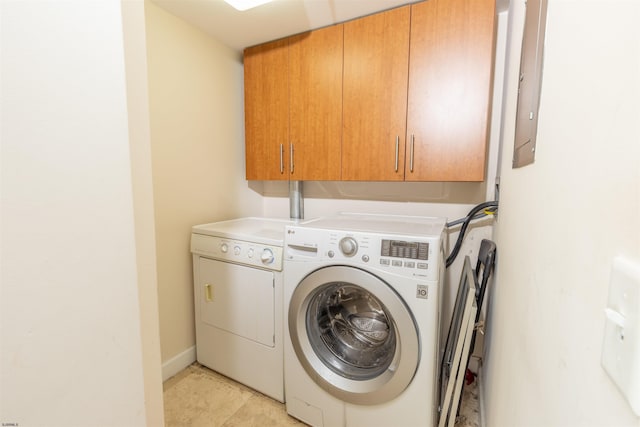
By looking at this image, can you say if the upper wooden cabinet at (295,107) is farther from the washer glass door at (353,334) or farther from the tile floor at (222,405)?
the tile floor at (222,405)

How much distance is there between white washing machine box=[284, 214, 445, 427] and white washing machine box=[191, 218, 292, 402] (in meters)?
0.12

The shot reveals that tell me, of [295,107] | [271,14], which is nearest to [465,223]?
[295,107]

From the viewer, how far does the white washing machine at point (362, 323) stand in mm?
1161

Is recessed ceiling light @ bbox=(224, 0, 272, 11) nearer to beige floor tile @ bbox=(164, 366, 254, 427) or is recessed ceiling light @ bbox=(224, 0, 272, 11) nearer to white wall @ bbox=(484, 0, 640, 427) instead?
white wall @ bbox=(484, 0, 640, 427)

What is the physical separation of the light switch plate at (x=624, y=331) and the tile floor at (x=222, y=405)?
5.15 ft

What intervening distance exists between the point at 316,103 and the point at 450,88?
0.76m

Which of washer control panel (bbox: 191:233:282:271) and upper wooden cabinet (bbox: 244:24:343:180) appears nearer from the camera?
washer control panel (bbox: 191:233:282:271)

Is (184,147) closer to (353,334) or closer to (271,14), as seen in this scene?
(271,14)

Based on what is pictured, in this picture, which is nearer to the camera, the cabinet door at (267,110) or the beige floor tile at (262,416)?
the beige floor tile at (262,416)

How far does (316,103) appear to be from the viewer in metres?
1.79

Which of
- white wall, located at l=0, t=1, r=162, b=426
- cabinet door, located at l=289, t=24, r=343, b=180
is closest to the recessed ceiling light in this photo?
cabinet door, located at l=289, t=24, r=343, b=180

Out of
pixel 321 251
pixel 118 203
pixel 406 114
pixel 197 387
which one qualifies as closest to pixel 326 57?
pixel 406 114

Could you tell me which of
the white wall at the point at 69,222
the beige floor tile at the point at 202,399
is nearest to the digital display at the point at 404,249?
the white wall at the point at 69,222

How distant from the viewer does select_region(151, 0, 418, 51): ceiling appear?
5.11 feet
